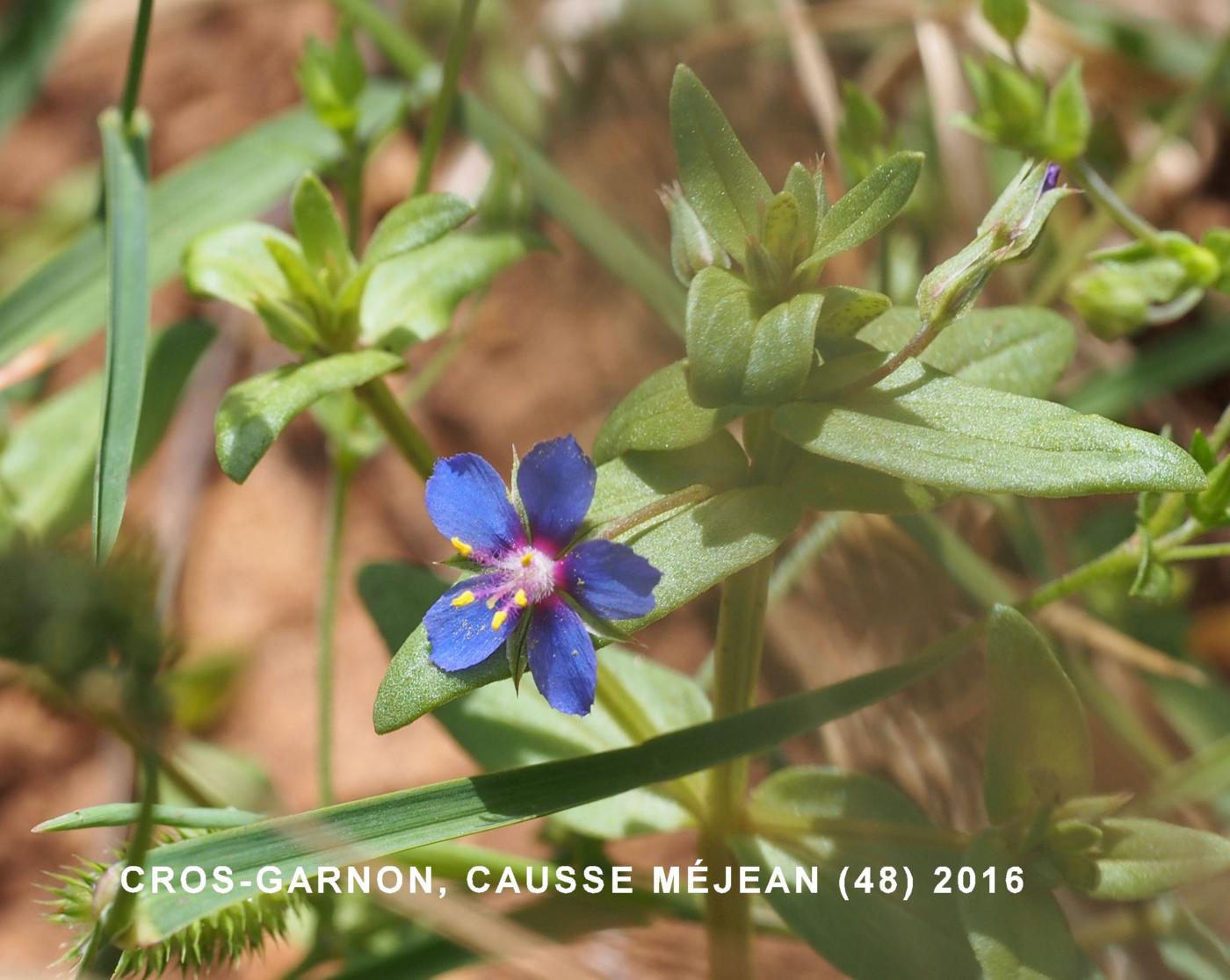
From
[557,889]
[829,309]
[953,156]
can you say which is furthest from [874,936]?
[953,156]

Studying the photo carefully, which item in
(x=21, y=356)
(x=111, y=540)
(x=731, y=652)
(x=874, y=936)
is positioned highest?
(x=21, y=356)

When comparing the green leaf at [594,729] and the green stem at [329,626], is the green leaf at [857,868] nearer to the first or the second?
the green leaf at [594,729]

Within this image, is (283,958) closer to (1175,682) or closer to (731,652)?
(731,652)

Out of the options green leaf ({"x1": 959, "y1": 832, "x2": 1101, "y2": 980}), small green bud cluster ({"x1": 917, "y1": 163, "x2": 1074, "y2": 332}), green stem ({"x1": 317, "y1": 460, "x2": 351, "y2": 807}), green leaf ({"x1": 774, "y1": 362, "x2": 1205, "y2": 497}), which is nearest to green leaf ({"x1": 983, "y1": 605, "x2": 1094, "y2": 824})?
green leaf ({"x1": 959, "y1": 832, "x2": 1101, "y2": 980})

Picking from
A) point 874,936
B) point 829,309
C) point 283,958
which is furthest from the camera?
point 283,958

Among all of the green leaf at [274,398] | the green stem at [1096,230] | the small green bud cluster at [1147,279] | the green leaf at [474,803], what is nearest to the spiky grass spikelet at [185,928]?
the green leaf at [474,803]

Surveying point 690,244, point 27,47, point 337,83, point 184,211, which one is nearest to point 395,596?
point 690,244

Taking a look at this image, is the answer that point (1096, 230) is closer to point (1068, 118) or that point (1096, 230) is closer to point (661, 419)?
point (1068, 118)
